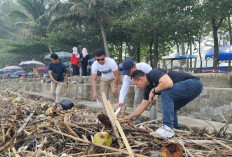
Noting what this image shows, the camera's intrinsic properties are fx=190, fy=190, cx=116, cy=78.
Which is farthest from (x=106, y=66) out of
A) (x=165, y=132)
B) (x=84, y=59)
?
(x=84, y=59)

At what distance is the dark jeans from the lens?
269 cm

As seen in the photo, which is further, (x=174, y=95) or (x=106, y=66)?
(x=106, y=66)

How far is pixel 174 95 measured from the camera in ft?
8.98

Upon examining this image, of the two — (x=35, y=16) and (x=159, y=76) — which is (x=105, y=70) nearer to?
(x=159, y=76)

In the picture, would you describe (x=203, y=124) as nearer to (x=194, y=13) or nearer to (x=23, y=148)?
(x=23, y=148)

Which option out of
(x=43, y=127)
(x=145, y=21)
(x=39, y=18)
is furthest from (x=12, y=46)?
(x=43, y=127)

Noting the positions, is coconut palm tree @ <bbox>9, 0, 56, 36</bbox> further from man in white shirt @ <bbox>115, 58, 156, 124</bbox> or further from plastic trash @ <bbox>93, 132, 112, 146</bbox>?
plastic trash @ <bbox>93, 132, 112, 146</bbox>

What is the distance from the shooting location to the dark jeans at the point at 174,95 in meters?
2.69

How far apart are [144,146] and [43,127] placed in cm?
185

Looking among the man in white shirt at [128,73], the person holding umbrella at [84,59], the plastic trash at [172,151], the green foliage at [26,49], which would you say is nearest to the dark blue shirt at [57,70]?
the man in white shirt at [128,73]

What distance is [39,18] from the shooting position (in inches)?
936

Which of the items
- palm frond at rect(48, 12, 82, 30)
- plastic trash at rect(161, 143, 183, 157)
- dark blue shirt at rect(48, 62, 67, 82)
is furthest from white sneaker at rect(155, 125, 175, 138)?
palm frond at rect(48, 12, 82, 30)

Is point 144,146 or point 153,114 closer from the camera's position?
point 144,146

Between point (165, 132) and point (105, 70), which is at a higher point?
point (105, 70)
